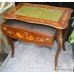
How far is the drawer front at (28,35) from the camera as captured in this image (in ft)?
4.64

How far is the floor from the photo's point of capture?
1.75 metres

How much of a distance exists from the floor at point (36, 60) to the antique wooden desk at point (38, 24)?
1.06 ft

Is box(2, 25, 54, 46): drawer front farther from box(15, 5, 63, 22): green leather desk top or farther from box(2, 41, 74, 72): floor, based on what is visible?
box(2, 41, 74, 72): floor

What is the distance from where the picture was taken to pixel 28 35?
58.1 inches

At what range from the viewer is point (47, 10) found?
5.34 ft

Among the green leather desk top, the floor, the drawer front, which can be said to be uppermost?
the green leather desk top

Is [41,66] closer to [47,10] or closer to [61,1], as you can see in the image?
[47,10]

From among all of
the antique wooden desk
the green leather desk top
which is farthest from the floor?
the green leather desk top

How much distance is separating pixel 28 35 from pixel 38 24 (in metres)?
0.15

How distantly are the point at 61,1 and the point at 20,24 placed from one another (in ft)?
1.89

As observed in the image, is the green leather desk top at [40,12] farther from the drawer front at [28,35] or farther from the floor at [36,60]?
the floor at [36,60]

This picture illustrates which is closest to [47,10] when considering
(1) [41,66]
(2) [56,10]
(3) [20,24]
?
(2) [56,10]

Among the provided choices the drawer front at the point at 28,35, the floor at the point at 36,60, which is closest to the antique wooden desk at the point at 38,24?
the drawer front at the point at 28,35

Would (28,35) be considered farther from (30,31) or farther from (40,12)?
(40,12)
